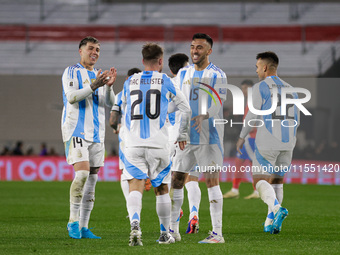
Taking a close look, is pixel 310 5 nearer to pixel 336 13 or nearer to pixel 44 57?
pixel 336 13

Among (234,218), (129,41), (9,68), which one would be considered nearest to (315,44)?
(129,41)

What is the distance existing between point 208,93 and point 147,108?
1084 millimetres

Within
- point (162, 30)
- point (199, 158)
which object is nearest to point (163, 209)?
point (199, 158)

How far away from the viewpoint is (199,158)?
7.04 meters

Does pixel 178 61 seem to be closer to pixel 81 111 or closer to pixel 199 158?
pixel 81 111

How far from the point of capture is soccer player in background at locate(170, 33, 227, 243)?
690cm

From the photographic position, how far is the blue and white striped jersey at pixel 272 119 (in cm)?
771

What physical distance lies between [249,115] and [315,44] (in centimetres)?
2001

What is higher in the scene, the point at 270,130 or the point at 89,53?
the point at 89,53

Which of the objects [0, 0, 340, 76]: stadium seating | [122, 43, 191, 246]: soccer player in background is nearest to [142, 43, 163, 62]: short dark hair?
[122, 43, 191, 246]: soccer player in background

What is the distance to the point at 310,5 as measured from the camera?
2934 centimetres

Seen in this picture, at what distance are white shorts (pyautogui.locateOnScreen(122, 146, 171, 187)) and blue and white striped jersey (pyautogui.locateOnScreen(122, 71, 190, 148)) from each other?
0.06 metres

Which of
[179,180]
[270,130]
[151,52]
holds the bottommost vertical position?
[179,180]

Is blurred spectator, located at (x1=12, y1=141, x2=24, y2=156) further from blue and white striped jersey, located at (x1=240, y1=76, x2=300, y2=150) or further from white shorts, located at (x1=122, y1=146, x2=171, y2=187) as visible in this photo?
white shorts, located at (x1=122, y1=146, x2=171, y2=187)
